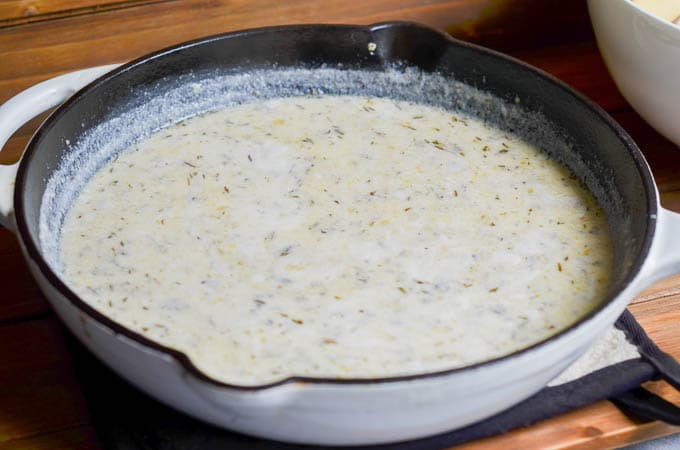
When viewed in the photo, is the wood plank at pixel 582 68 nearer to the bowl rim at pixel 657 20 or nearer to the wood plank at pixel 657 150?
the wood plank at pixel 657 150

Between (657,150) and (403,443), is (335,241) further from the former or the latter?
(657,150)

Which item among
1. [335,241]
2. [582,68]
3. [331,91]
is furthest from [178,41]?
[582,68]

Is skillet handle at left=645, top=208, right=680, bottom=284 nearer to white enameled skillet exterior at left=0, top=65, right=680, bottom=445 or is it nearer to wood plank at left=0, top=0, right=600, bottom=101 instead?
white enameled skillet exterior at left=0, top=65, right=680, bottom=445

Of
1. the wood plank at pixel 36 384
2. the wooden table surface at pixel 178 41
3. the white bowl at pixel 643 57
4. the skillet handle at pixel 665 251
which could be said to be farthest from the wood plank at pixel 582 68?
the wood plank at pixel 36 384

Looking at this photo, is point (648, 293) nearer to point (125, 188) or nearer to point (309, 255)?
point (309, 255)

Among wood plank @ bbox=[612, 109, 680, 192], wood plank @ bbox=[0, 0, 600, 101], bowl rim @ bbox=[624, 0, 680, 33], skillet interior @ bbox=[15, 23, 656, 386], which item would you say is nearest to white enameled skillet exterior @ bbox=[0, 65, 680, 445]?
skillet interior @ bbox=[15, 23, 656, 386]

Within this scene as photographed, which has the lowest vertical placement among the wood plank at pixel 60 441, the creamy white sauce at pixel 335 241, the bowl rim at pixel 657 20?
the wood plank at pixel 60 441
